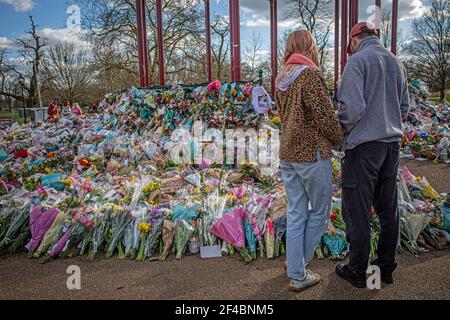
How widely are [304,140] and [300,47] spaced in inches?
25.4

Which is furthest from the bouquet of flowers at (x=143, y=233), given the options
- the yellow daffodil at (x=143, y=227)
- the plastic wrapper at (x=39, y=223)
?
the plastic wrapper at (x=39, y=223)

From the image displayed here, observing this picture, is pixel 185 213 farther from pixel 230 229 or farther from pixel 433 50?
pixel 433 50

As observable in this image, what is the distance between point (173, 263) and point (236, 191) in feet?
4.61

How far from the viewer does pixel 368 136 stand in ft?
7.84

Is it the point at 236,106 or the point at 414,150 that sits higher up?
the point at 236,106

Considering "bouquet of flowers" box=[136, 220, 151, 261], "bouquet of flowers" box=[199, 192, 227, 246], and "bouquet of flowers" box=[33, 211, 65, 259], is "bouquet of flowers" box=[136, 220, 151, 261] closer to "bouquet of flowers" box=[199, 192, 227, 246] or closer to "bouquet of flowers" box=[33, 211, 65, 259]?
"bouquet of flowers" box=[199, 192, 227, 246]

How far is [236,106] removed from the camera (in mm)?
8250

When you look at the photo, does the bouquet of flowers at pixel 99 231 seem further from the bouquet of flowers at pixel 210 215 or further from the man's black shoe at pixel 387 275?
the man's black shoe at pixel 387 275

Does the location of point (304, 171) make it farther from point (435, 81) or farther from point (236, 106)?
point (435, 81)

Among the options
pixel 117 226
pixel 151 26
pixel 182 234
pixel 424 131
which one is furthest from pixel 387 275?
pixel 151 26

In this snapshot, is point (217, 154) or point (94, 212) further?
point (217, 154)

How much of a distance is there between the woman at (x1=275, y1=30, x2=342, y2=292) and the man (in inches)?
5.9
